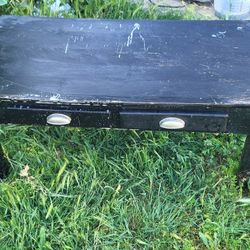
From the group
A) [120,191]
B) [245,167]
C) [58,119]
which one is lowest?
[120,191]

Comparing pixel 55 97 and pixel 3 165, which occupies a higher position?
pixel 55 97

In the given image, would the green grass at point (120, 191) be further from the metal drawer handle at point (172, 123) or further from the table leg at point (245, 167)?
the metal drawer handle at point (172, 123)

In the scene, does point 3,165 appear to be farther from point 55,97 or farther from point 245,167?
point 245,167

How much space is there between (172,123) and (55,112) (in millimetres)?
395

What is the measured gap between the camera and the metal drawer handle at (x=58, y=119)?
1.60 m

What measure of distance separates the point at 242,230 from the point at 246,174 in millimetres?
226

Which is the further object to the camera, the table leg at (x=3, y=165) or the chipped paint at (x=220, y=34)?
the table leg at (x=3, y=165)

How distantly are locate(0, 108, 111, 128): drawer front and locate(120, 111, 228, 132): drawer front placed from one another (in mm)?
71

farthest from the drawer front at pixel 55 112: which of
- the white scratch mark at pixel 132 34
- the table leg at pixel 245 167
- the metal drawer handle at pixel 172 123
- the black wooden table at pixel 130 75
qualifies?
the table leg at pixel 245 167

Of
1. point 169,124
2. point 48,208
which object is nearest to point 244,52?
point 169,124

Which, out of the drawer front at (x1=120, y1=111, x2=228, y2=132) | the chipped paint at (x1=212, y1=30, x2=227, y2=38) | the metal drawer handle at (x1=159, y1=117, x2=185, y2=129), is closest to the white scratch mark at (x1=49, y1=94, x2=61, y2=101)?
the drawer front at (x1=120, y1=111, x2=228, y2=132)

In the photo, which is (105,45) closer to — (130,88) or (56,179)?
(130,88)

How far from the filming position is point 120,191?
1.99 meters

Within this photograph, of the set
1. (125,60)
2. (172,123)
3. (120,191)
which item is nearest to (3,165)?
(120,191)
